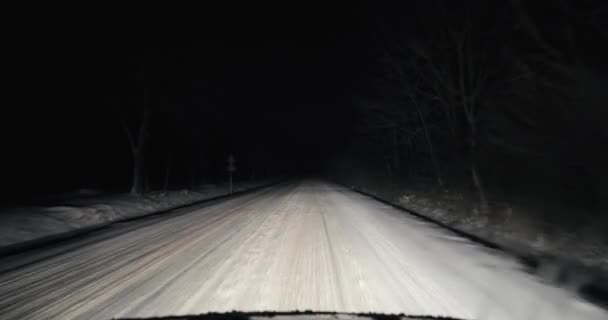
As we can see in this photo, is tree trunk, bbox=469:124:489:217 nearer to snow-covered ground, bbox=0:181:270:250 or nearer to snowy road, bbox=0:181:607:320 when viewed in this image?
snowy road, bbox=0:181:607:320

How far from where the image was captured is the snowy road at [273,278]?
12.2ft

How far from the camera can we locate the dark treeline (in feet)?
21.1

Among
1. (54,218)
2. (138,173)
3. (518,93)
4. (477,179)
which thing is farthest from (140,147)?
(518,93)

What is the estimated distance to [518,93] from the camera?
8.43m

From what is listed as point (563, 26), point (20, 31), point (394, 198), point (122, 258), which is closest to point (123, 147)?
point (20, 31)

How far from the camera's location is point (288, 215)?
36.8 ft

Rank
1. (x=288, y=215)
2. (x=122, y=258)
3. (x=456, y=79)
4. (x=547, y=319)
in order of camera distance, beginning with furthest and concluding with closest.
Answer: (x=456, y=79) < (x=288, y=215) < (x=122, y=258) < (x=547, y=319)

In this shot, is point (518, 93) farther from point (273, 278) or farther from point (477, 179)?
point (273, 278)

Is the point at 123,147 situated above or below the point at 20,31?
below

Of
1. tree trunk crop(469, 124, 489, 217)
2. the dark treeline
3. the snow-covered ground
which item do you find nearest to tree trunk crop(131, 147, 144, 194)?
the snow-covered ground

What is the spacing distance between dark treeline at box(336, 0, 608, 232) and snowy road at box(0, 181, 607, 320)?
285cm

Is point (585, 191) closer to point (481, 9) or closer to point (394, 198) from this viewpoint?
point (481, 9)

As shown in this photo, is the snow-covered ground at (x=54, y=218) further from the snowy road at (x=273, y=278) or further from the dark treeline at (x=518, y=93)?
the dark treeline at (x=518, y=93)

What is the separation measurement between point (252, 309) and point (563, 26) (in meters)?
9.06
